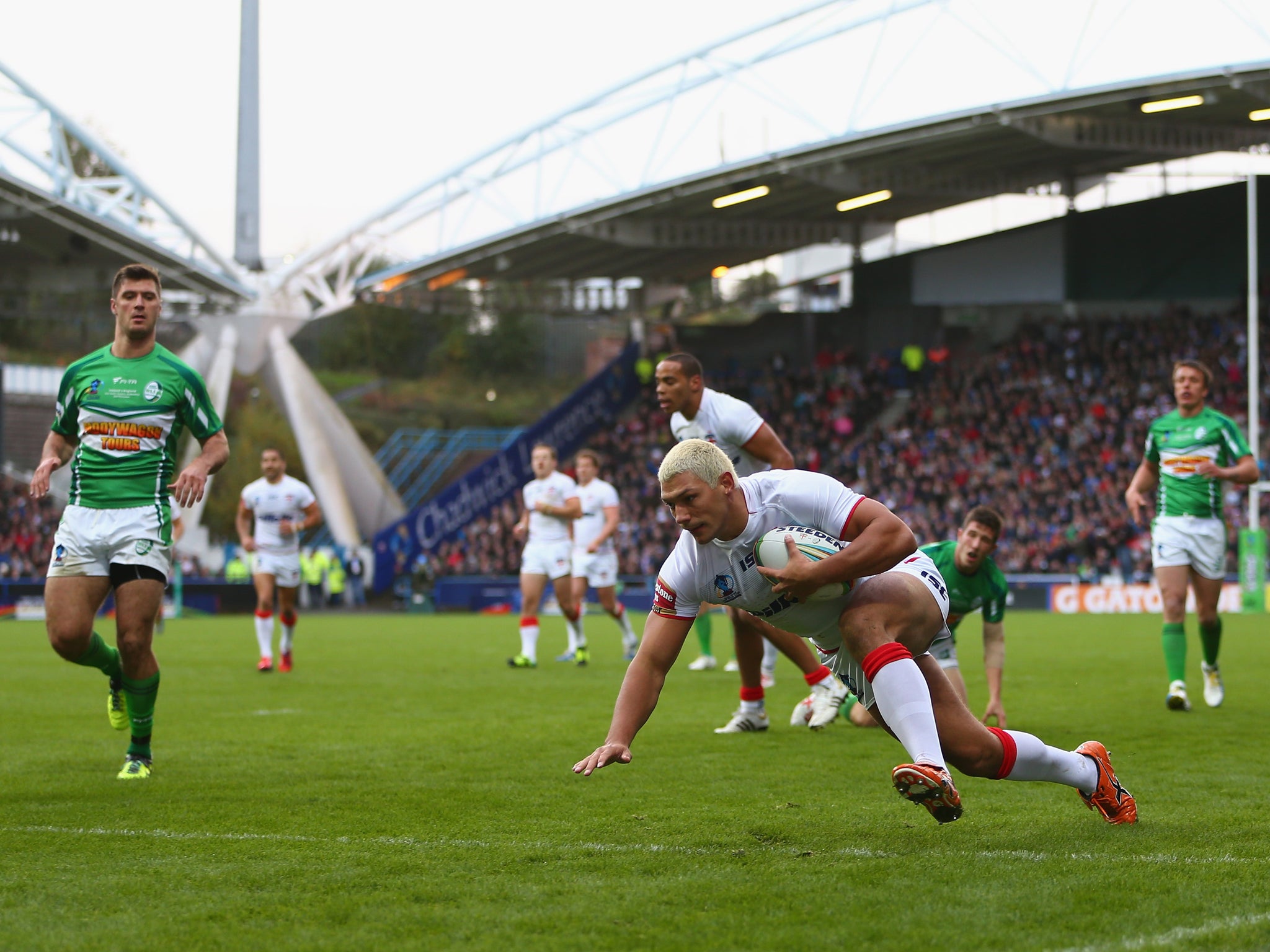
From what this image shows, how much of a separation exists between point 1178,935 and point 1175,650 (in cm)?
641

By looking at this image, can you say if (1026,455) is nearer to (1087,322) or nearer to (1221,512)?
(1087,322)

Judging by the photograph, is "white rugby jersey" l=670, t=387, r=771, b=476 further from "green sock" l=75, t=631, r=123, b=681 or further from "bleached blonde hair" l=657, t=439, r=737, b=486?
"bleached blonde hair" l=657, t=439, r=737, b=486

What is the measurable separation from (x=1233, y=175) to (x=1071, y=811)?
37.0m

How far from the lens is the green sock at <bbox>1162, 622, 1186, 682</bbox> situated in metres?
9.62


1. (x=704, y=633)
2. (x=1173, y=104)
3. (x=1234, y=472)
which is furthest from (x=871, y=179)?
(x=1234, y=472)

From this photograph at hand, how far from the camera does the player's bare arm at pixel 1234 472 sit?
368 inches

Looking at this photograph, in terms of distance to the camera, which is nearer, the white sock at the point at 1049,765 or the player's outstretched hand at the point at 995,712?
the white sock at the point at 1049,765

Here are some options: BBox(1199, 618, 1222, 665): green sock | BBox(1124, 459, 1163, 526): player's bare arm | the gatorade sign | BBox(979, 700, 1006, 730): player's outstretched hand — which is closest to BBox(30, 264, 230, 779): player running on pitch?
BBox(979, 700, 1006, 730): player's outstretched hand

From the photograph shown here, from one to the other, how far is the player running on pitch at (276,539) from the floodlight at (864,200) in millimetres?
24958

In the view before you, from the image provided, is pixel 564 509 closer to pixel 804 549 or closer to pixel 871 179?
pixel 804 549

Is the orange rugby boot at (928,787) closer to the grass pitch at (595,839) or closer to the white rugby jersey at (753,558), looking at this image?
the grass pitch at (595,839)

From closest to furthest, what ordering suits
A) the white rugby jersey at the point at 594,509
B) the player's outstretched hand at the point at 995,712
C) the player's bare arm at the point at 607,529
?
the player's outstretched hand at the point at 995,712 → the player's bare arm at the point at 607,529 → the white rugby jersey at the point at 594,509

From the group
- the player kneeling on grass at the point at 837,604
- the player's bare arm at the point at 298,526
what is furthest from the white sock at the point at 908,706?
the player's bare arm at the point at 298,526

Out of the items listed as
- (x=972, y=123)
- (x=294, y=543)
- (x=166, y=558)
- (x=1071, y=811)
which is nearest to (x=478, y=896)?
(x=1071, y=811)
